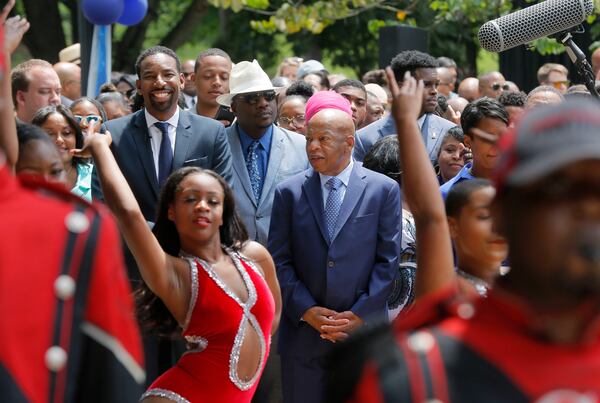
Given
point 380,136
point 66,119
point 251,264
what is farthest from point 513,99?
point 251,264

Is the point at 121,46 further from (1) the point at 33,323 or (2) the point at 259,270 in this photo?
(1) the point at 33,323

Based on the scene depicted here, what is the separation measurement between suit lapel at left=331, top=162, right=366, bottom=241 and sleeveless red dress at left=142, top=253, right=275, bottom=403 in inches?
45.8

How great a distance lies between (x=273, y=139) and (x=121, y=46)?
532 inches

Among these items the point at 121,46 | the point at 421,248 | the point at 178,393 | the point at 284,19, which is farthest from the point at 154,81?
the point at 121,46

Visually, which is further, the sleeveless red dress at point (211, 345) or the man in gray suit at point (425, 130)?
the man in gray suit at point (425, 130)

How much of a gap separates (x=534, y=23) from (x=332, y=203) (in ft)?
4.83

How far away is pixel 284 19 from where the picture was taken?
44.5 feet

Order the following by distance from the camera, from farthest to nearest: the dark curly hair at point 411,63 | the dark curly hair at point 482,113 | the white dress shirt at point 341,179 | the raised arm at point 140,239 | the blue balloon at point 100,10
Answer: the blue balloon at point 100,10 → the dark curly hair at point 411,63 → the dark curly hair at point 482,113 → the white dress shirt at point 341,179 → the raised arm at point 140,239

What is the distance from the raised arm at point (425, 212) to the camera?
3.29m

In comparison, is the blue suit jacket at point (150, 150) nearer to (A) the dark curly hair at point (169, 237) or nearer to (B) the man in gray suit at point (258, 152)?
(B) the man in gray suit at point (258, 152)

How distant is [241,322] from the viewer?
5.38 metres

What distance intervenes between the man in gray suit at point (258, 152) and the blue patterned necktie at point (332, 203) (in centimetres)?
75

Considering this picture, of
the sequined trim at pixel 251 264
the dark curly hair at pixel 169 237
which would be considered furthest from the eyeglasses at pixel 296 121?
the sequined trim at pixel 251 264

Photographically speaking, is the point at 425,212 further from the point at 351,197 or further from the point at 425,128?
the point at 425,128
